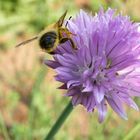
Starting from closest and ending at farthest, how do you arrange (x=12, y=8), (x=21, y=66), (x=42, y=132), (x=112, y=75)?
1. (x=112, y=75)
2. (x=42, y=132)
3. (x=21, y=66)
4. (x=12, y=8)

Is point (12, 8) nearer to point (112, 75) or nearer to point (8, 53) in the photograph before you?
point (8, 53)

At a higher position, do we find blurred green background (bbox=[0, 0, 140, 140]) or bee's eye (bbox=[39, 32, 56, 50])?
bee's eye (bbox=[39, 32, 56, 50])

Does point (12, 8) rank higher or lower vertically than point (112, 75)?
lower

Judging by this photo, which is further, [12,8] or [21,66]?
[12,8]

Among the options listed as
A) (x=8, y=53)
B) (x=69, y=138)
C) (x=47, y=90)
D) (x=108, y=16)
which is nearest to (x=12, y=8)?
(x=8, y=53)

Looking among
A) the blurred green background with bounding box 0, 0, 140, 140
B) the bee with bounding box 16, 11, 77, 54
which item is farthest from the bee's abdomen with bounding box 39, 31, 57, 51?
the blurred green background with bounding box 0, 0, 140, 140

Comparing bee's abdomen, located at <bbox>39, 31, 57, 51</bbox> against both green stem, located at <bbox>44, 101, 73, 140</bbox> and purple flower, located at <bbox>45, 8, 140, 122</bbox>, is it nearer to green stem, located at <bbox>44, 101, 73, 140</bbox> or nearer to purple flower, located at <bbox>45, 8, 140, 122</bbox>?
purple flower, located at <bbox>45, 8, 140, 122</bbox>

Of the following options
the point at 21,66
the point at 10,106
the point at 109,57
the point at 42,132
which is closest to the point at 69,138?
the point at 42,132

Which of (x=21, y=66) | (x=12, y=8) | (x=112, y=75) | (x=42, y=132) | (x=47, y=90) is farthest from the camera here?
(x=12, y=8)

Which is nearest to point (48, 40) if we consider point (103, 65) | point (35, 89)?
point (103, 65)
